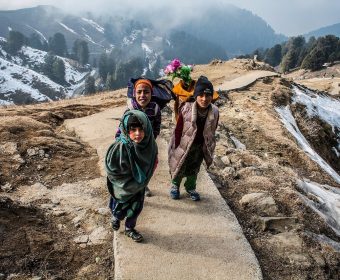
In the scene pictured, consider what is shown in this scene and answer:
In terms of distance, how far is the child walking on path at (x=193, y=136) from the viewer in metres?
4.92

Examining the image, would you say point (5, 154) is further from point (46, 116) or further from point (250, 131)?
point (250, 131)

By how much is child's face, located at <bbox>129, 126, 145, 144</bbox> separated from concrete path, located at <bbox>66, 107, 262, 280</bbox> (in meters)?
1.28

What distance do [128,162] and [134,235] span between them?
0.94 meters

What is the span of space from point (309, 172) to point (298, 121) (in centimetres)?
630

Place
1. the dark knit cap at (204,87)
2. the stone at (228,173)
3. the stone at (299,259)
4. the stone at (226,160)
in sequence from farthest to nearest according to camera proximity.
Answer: the stone at (226,160) → the stone at (228,173) → the dark knit cap at (204,87) → the stone at (299,259)

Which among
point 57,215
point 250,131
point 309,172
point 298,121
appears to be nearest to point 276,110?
point 298,121

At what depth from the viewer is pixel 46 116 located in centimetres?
963

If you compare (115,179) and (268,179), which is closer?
(115,179)

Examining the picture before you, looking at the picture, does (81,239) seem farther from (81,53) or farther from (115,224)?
(81,53)

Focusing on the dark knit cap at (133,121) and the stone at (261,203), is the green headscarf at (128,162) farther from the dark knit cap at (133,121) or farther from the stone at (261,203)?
the stone at (261,203)

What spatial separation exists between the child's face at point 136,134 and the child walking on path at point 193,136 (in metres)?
1.19

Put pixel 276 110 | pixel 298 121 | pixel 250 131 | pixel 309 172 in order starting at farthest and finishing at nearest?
pixel 298 121 → pixel 276 110 → pixel 250 131 → pixel 309 172

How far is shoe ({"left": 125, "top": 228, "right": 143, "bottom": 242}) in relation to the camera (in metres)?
4.36

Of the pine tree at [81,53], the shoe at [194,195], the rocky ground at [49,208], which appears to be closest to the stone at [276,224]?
the shoe at [194,195]
